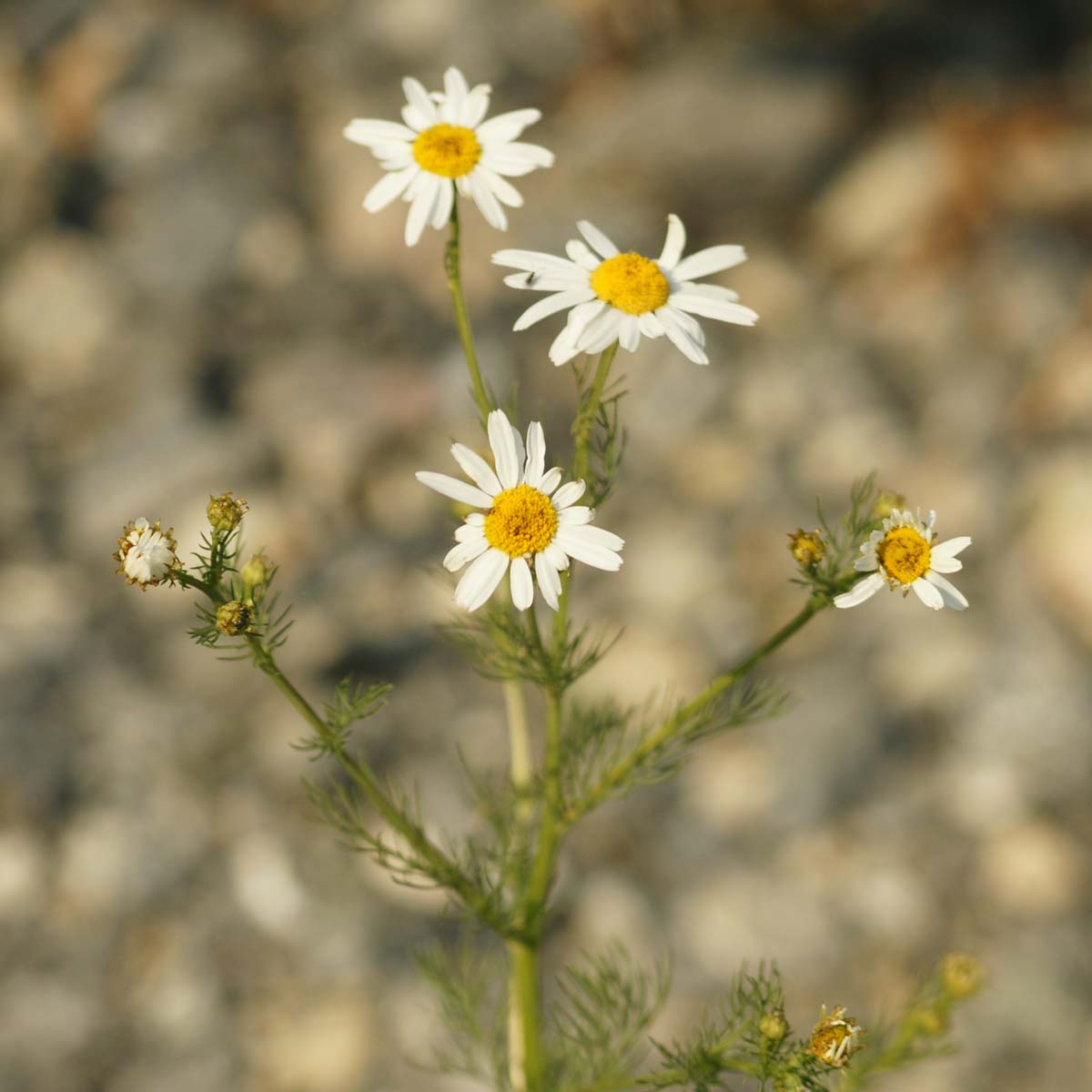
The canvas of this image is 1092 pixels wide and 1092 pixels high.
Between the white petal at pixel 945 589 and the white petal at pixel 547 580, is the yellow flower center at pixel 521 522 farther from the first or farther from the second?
the white petal at pixel 945 589

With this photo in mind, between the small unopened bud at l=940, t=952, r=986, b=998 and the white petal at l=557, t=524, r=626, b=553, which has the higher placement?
the white petal at l=557, t=524, r=626, b=553

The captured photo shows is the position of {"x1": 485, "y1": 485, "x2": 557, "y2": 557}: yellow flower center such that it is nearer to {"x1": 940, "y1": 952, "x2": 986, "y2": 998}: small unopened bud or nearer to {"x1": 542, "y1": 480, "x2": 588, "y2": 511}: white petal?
{"x1": 542, "y1": 480, "x2": 588, "y2": 511}: white petal

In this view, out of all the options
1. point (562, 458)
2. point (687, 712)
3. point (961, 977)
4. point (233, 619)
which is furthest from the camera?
point (562, 458)

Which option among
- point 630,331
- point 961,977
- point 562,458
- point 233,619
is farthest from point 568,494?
point 562,458

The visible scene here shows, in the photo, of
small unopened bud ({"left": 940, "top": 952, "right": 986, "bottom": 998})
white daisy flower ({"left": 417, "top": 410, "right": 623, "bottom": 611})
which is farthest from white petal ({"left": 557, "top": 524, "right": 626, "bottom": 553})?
small unopened bud ({"left": 940, "top": 952, "right": 986, "bottom": 998})

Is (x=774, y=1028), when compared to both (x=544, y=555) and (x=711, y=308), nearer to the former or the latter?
(x=544, y=555)

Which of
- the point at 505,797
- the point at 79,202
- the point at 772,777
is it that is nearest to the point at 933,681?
the point at 772,777
